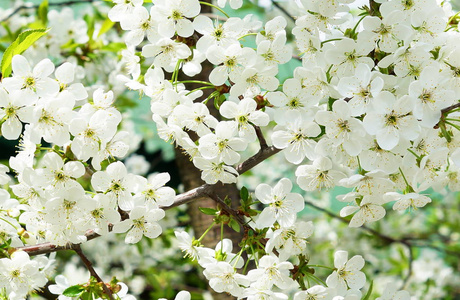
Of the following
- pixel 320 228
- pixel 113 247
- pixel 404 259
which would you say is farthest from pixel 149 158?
pixel 404 259

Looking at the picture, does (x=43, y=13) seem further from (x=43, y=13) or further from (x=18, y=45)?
(x=18, y=45)

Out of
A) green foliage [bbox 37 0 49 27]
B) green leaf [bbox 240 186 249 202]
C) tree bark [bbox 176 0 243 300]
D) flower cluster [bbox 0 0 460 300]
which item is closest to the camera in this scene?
flower cluster [bbox 0 0 460 300]

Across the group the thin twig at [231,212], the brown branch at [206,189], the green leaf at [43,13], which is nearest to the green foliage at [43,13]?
the green leaf at [43,13]

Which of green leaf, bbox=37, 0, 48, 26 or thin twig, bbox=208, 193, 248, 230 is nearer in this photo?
thin twig, bbox=208, 193, 248, 230

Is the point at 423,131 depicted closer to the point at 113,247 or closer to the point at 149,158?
the point at 113,247

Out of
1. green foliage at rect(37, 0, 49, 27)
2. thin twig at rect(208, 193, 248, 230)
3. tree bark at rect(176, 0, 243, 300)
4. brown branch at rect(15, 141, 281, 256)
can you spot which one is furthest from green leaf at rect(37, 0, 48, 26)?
thin twig at rect(208, 193, 248, 230)

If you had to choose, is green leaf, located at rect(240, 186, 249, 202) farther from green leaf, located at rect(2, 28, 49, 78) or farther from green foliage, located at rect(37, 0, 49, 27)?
green foliage, located at rect(37, 0, 49, 27)

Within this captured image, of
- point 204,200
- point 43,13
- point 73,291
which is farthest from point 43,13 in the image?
point 73,291

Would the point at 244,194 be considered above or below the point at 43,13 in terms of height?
above

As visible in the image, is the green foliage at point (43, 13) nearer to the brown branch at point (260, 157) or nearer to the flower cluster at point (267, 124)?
the flower cluster at point (267, 124)

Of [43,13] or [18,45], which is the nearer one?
[18,45]
